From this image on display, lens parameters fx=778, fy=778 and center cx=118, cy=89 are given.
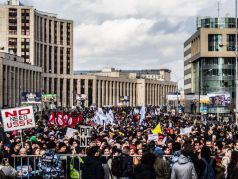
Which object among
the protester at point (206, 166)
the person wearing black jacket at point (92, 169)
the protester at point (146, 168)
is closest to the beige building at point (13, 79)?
the person wearing black jacket at point (92, 169)

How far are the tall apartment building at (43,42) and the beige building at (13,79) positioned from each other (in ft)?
45.3

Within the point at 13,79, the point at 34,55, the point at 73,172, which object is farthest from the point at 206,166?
the point at 34,55

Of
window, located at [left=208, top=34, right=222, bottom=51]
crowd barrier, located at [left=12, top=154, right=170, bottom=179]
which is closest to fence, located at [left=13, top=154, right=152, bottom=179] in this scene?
crowd barrier, located at [left=12, top=154, right=170, bottom=179]

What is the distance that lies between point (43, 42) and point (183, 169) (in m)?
167

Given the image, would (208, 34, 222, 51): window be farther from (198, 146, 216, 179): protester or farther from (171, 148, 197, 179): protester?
(171, 148, 197, 179): protester

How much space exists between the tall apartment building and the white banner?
140289mm

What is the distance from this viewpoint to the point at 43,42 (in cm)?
17888

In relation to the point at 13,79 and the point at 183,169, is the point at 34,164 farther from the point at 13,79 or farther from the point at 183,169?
the point at 13,79

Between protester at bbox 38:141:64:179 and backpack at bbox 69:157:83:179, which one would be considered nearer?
protester at bbox 38:141:64:179

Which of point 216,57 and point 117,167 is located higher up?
point 216,57

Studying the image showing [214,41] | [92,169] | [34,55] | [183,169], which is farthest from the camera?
[34,55]

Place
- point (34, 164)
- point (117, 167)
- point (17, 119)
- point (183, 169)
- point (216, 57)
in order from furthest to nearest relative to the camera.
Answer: point (216, 57), point (17, 119), point (34, 164), point (117, 167), point (183, 169)

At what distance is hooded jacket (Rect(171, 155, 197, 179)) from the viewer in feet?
42.7

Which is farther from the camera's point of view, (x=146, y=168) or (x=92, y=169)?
(x=92, y=169)
